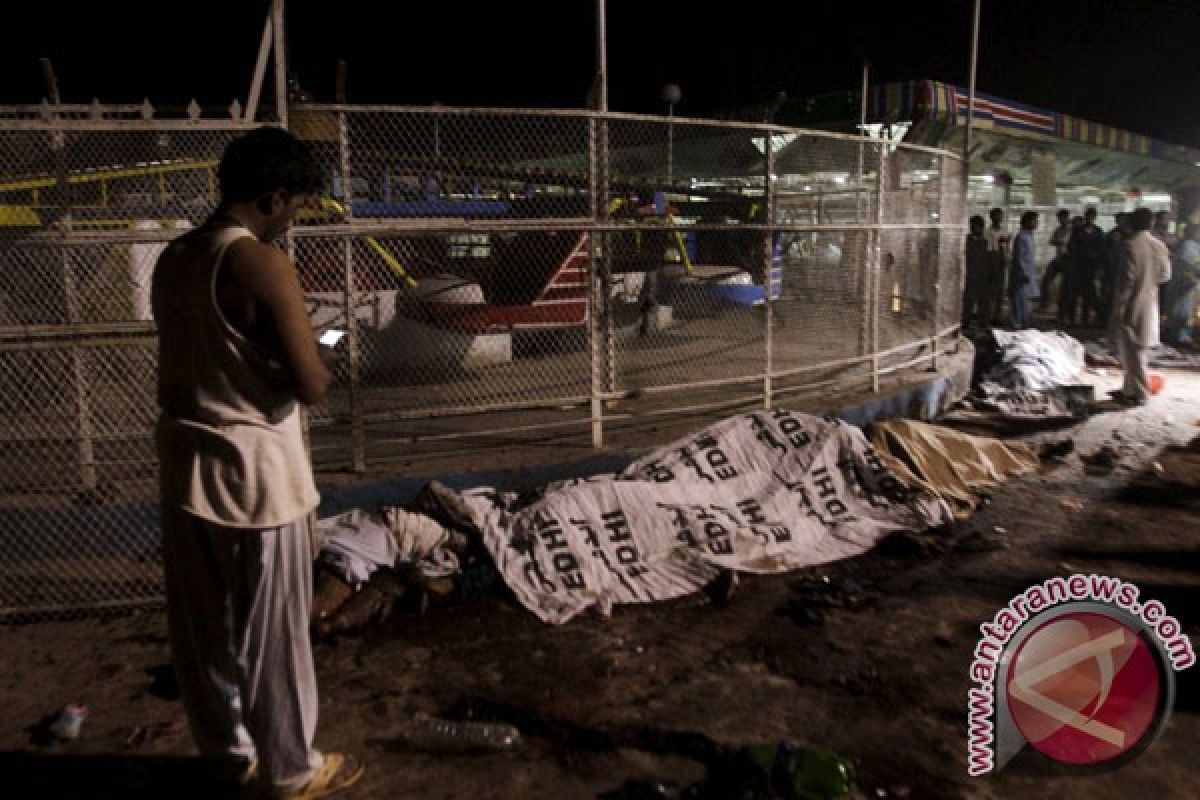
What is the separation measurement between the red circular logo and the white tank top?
3.03 metres

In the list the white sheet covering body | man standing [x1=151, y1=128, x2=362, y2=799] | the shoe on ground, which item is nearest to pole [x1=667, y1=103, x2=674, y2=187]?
the white sheet covering body

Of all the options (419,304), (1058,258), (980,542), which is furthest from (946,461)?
(1058,258)

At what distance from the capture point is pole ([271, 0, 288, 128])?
4.19m

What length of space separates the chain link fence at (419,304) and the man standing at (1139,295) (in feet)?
6.15

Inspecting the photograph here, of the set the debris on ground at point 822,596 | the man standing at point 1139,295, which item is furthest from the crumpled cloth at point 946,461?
the man standing at point 1139,295

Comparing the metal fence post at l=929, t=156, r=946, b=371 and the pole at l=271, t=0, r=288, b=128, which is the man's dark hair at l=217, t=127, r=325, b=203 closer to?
the pole at l=271, t=0, r=288, b=128

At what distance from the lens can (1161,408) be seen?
942cm

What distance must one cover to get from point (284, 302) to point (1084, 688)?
3.58 metres

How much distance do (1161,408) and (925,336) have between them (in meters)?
2.79

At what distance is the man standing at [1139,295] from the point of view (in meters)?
9.34

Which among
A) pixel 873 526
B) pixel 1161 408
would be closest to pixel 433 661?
pixel 873 526

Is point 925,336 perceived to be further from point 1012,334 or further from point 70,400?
point 70,400

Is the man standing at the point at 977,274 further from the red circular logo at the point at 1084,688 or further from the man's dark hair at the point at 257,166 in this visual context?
the man's dark hair at the point at 257,166

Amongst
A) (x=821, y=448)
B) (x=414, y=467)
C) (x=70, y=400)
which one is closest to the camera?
(x=414, y=467)
